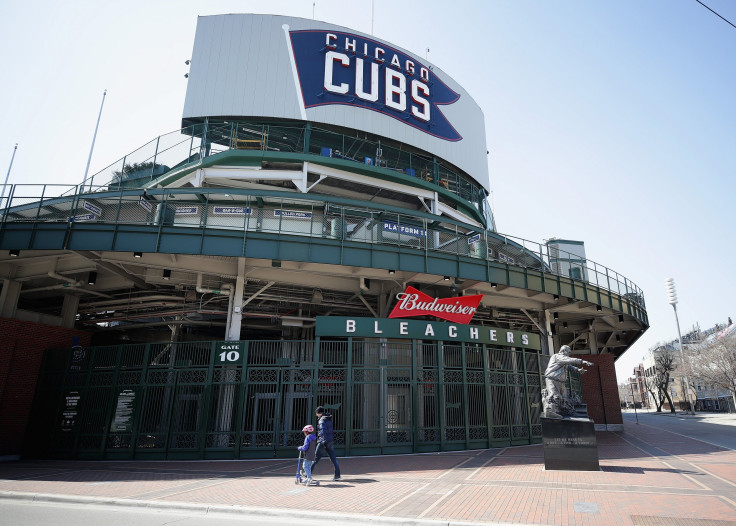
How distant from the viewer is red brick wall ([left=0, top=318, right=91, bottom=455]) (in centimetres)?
1705

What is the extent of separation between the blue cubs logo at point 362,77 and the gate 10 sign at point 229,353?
57.1 feet

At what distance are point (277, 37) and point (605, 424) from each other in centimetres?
3420

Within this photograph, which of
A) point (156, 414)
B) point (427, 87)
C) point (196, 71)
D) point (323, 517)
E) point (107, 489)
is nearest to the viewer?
point (323, 517)

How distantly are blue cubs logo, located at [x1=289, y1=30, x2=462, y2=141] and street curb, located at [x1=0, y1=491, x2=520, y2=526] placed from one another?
2380 centimetres

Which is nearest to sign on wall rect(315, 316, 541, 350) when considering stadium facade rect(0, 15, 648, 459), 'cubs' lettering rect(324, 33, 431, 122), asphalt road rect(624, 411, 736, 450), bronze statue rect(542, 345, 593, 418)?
stadium facade rect(0, 15, 648, 459)

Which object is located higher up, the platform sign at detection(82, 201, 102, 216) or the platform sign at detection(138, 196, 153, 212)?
the platform sign at detection(138, 196, 153, 212)

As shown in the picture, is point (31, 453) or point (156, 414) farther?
point (31, 453)

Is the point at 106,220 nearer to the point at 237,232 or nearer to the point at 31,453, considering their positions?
the point at 237,232

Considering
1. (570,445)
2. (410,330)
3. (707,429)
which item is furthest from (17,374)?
(707,429)

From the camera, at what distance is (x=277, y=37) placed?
28625 mm

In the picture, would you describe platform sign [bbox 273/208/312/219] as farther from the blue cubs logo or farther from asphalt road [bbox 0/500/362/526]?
the blue cubs logo

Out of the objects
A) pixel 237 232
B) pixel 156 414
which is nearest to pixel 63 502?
pixel 156 414

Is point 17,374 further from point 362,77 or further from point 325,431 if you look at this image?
point 362,77

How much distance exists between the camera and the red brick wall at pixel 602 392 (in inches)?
1198
